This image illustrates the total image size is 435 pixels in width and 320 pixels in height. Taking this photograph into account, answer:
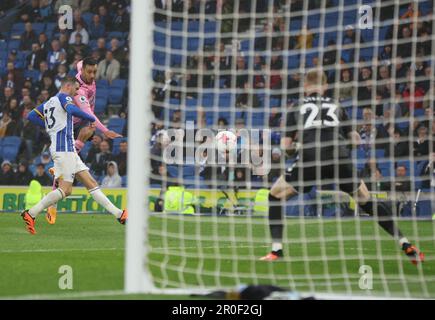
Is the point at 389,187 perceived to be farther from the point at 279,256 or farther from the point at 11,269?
the point at 11,269

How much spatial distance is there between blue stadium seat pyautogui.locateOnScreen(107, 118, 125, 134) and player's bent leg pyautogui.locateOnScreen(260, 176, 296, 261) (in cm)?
1213

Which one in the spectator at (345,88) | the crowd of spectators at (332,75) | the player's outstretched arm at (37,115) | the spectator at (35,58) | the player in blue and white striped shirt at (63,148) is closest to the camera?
the player in blue and white striped shirt at (63,148)

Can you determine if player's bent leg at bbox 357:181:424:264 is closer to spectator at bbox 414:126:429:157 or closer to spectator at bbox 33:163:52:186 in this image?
spectator at bbox 414:126:429:157

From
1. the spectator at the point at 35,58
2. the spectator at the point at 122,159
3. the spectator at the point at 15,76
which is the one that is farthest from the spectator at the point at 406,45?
the spectator at the point at 15,76

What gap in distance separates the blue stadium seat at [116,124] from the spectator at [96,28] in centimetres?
284

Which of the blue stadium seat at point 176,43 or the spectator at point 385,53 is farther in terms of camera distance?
the blue stadium seat at point 176,43

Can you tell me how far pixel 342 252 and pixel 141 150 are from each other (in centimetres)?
458

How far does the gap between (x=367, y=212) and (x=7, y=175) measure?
39.7 feet

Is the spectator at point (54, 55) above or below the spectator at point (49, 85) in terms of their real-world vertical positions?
above

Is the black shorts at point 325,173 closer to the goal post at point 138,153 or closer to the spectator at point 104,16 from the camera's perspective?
the goal post at point 138,153

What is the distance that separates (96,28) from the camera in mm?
24516

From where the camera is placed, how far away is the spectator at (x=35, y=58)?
2406cm

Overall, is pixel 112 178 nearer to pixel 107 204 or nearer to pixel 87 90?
pixel 87 90

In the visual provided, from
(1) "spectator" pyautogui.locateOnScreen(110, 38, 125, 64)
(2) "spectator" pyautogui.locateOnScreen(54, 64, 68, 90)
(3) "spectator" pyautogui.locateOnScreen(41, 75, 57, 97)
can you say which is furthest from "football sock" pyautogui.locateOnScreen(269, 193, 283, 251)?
(2) "spectator" pyautogui.locateOnScreen(54, 64, 68, 90)
